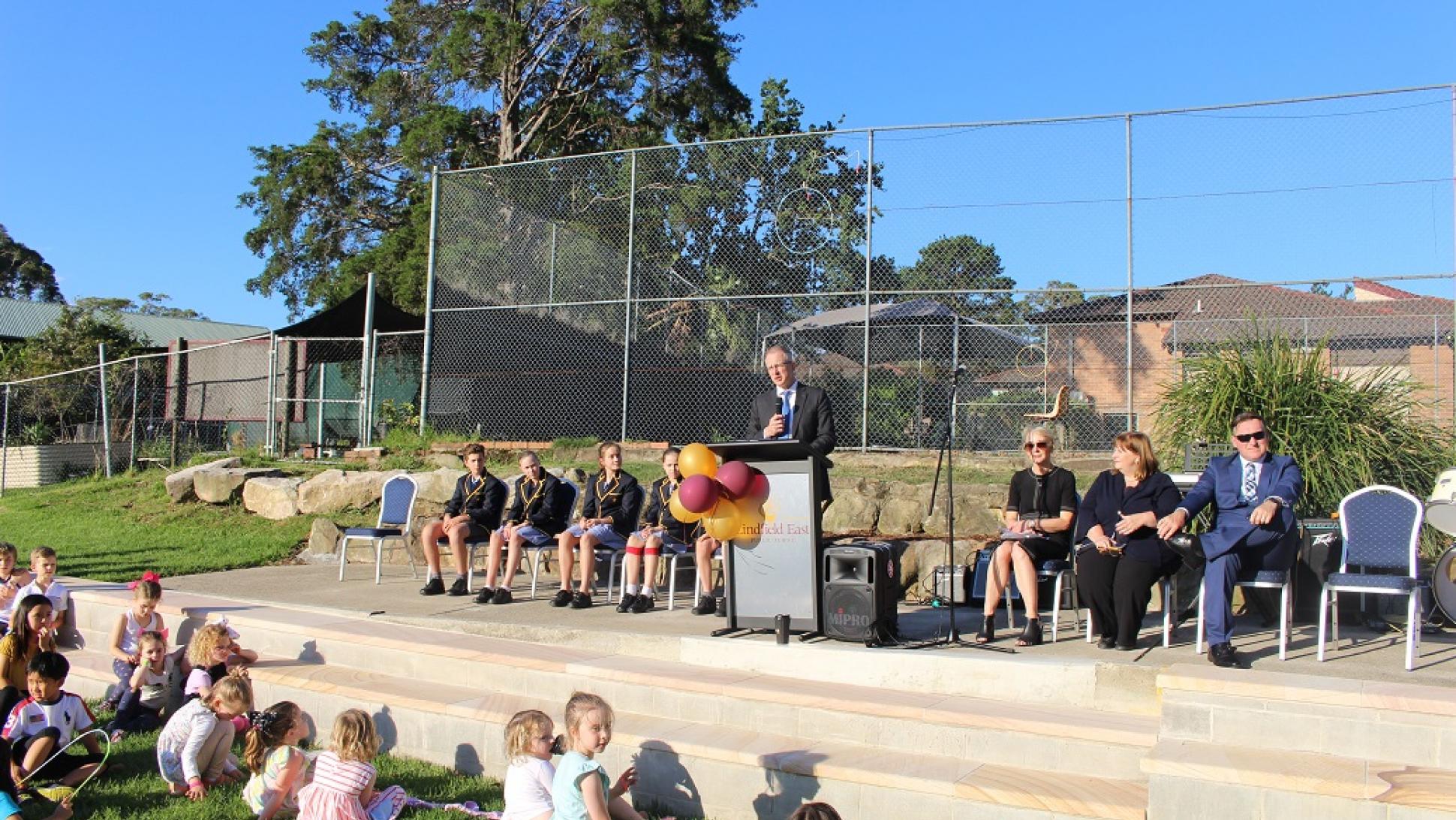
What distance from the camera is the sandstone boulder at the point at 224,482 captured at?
13.4 m

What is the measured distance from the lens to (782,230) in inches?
456

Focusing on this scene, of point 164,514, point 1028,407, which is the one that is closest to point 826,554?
point 1028,407

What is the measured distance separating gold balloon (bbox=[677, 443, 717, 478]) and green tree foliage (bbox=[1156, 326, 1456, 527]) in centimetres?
404

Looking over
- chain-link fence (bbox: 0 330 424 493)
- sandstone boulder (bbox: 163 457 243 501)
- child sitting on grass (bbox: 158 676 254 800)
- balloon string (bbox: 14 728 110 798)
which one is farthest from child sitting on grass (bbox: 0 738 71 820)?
sandstone boulder (bbox: 163 457 243 501)

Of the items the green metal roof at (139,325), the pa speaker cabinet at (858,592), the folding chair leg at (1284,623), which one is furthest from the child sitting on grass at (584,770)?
the green metal roof at (139,325)

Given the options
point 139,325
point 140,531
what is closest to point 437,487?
point 140,531

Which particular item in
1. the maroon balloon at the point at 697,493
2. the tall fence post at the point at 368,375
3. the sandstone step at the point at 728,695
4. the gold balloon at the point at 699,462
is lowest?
the sandstone step at the point at 728,695

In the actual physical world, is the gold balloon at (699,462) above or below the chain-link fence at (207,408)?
below

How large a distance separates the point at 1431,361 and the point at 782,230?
587 centimetres

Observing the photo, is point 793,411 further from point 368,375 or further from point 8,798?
point 368,375

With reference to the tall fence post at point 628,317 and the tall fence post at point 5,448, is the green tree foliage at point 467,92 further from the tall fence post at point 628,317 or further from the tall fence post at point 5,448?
the tall fence post at point 628,317

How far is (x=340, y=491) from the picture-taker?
12.5 m

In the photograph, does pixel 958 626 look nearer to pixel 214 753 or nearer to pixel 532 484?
pixel 532 484

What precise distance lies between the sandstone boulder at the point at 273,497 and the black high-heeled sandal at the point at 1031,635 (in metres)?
9.12
